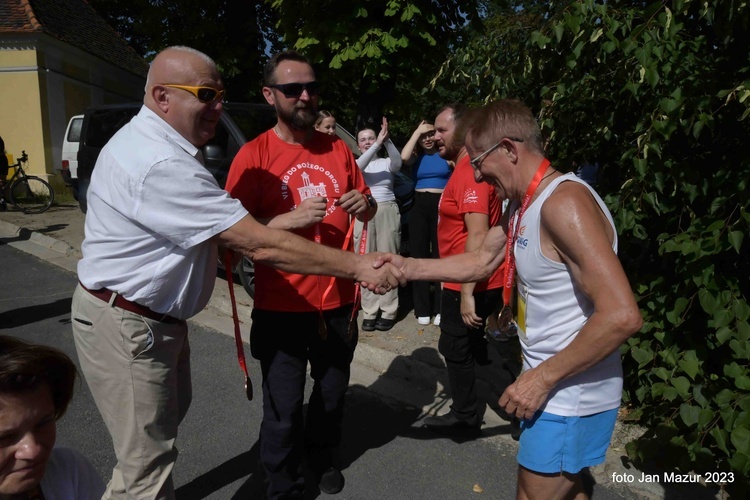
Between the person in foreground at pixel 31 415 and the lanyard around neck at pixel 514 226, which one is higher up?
the lanyard around neck at pixel 514 226

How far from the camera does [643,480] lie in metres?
3.52

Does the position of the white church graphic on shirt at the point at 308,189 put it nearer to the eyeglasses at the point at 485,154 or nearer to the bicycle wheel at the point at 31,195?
the eyeglasses at the point at 485,154

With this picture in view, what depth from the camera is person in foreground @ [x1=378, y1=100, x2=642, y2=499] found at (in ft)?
6.55

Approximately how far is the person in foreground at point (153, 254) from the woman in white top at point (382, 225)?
3569mm

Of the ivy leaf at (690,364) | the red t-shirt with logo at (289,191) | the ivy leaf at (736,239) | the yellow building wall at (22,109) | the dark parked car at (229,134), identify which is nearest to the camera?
the ivy leaf at (736,239)

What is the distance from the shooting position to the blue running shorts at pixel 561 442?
2.20 metres

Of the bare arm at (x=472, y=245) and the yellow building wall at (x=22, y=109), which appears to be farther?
the yellow building wall at (x=22, y=109)

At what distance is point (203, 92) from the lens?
8.24 ft

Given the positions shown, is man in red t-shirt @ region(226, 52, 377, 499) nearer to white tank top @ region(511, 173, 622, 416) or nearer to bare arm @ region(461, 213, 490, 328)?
bare arm @ region(461, 213, 490, 328)

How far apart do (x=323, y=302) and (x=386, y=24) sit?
6.70 meters

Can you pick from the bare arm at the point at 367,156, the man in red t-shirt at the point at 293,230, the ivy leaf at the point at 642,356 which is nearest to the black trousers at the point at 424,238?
the bare arm at the point at 367,156

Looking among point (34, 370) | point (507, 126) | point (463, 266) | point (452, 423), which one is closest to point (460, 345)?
point (452, 423)

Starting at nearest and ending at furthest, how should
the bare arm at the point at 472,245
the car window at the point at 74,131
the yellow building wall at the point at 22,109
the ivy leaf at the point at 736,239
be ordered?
the ivy leaf at the point at 736,239 → the bare arm at the point at 472,245 → the car window at the point at 74,131 → the yellow building wall at the point at 22,109

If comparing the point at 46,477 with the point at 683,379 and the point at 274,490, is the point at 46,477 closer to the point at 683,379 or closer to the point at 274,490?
the point at 274,490
